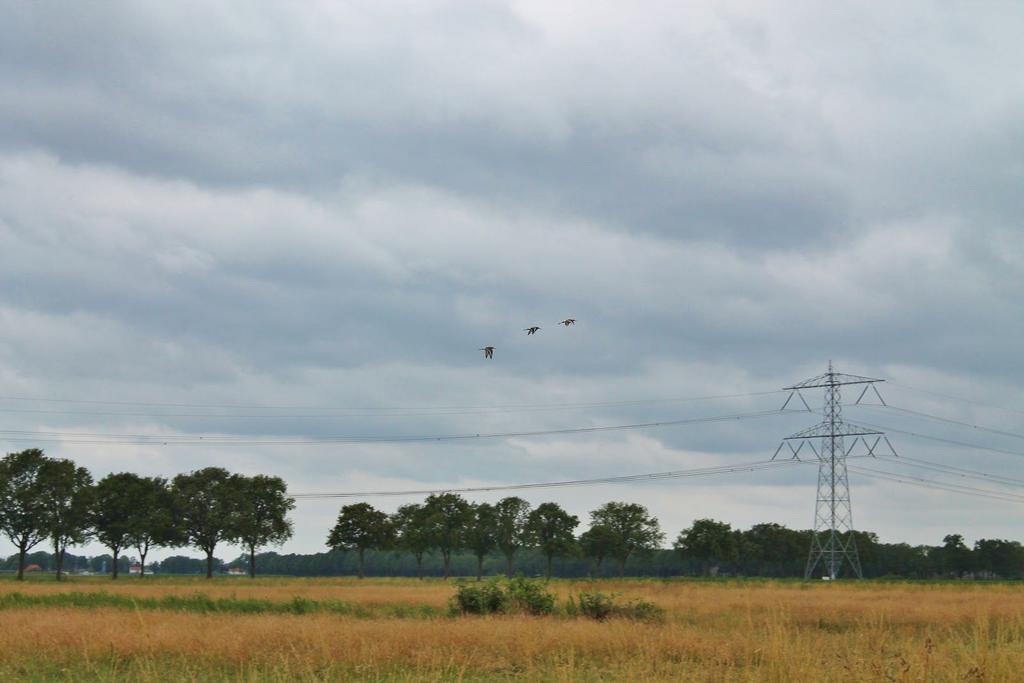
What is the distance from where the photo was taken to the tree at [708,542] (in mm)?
151125

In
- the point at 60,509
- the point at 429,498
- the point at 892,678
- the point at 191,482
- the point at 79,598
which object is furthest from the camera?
the point at 429,498

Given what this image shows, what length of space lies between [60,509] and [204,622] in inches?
3507

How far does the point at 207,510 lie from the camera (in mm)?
124250

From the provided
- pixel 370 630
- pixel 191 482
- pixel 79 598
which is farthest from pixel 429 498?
pixel 370 630

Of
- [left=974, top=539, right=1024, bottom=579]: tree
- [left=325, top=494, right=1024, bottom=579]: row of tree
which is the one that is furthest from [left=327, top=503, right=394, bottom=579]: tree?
[left=974, top=539, right=1024, bottom=579]: tree

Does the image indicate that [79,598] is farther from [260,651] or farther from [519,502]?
[519,502]

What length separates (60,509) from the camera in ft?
359

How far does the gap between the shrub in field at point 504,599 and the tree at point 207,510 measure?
89.3 m

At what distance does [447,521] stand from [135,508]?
158ft

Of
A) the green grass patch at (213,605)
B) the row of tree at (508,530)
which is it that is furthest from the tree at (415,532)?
the green grass patch at (213,605)

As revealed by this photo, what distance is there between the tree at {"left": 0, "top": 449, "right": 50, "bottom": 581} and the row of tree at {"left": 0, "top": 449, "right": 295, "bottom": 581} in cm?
11

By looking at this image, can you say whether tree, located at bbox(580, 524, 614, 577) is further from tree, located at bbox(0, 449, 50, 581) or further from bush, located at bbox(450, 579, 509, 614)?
bush, located at bbox(450, 579, 509, 614)

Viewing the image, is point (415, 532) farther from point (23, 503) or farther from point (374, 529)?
point (23, 503)

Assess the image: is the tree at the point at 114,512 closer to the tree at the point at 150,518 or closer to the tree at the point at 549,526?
the tree at the point at 150,518
